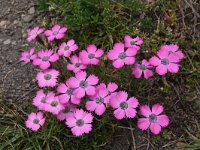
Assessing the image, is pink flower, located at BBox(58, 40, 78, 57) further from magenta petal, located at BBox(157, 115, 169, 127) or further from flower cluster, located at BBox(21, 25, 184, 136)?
magenta petal, located at BBox(157, 115, 169, 127)

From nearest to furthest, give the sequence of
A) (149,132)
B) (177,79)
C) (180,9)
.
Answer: (149,132) → (177,79) → (180,9)

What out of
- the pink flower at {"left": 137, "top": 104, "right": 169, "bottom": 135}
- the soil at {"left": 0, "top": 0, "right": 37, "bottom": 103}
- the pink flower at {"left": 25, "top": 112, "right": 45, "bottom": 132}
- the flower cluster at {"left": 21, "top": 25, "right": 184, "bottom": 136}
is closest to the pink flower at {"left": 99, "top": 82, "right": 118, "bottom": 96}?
the flower cluster at {"left": 21, "top": 25, "right": 184, "bottom": 136}

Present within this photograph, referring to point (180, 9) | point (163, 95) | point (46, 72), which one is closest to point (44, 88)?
point (46, 72)

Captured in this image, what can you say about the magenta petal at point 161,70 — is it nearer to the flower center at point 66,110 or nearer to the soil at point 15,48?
the flower center at point 66,110

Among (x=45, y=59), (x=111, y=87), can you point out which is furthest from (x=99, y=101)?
(x=45, y=59)

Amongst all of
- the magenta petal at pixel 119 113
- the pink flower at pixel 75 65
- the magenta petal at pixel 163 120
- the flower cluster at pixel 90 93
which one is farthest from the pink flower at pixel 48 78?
the magenta petal at pixel 163 120

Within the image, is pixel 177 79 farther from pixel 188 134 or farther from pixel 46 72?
pixel 46 72
